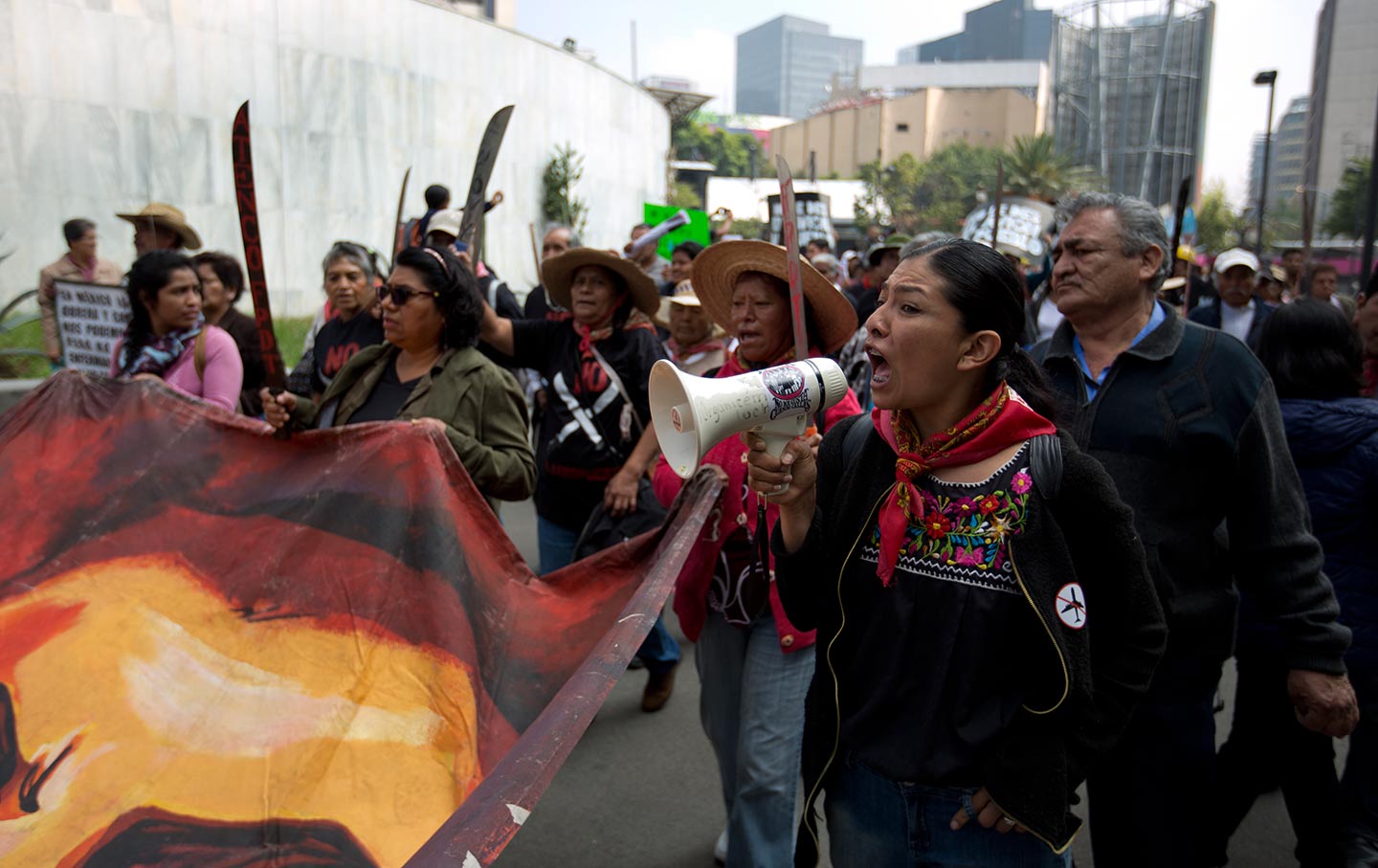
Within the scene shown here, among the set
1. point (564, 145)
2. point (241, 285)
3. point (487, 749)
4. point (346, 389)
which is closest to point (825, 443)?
point (487, 749)

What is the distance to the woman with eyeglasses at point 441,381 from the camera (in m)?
3.60

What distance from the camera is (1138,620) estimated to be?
1909mm

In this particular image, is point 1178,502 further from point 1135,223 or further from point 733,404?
point 733,404

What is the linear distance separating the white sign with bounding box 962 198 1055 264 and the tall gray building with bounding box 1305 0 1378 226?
74.4 meters

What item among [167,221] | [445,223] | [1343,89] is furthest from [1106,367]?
[1343,89]

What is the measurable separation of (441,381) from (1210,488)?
8.00 ft

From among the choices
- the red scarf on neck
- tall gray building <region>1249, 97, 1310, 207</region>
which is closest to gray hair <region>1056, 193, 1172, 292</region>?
the red scarf on neck

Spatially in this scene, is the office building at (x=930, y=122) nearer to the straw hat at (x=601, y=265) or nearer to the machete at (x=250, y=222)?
the straw hat at (x=601, y=265)

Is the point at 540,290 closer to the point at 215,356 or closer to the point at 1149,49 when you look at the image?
the point at 215,356

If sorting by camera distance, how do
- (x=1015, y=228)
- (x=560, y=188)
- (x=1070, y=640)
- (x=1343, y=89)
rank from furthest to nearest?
(x=1343, y=89) < (x=560, y=188) < (x=1015, y=228) < (x=1070, y=640)

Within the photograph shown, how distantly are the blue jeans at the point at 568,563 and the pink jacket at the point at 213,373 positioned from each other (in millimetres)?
1393

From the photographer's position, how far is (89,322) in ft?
18.4

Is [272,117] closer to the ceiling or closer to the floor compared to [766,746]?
closer to the ceiling

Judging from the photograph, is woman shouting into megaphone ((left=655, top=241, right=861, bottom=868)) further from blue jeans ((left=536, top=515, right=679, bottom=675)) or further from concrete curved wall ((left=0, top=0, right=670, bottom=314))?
concrete curved wall ((left=0, top=0, right=670, bottom=314))
